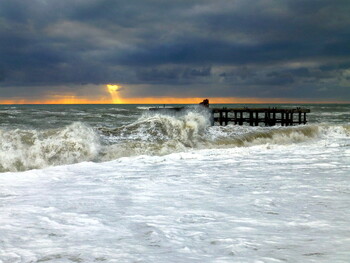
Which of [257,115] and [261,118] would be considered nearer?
[257,115]

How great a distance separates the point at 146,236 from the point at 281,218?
1.72 metres

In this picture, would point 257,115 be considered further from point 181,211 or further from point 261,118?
point 181,211

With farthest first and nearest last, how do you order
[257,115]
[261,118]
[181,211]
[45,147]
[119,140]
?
[261,118] → [257,115] → [119,140] → [45,147] → [181,211]

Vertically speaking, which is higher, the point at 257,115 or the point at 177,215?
the point at 257,115

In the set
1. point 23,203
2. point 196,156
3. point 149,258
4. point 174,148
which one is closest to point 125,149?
point 174,148

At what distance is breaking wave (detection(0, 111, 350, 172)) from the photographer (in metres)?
13.0

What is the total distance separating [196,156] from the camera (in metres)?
11.4

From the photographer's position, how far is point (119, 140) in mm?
17562

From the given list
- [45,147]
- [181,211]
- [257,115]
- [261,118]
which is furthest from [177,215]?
[261,118]

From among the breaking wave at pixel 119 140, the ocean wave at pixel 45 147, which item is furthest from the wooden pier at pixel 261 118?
the ocean wave at pixel 45 147

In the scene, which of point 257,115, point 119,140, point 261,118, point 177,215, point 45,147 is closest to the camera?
point 177,215

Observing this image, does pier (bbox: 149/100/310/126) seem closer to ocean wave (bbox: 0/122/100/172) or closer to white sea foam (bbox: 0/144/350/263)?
ocean wave (bbox: 0/122/100/172)

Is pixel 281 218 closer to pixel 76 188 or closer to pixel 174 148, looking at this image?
pixel 76 188

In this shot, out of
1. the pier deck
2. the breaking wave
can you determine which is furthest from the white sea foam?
the pier deck
